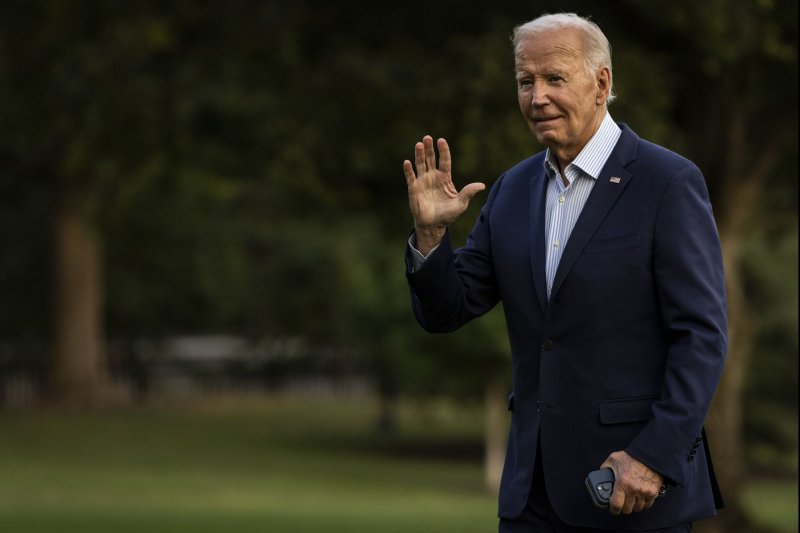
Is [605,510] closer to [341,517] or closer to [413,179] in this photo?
[413,179]

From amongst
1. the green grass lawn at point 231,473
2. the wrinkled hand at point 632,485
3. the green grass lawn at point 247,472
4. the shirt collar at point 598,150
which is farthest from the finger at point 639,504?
the green grass lawn at point 231,473

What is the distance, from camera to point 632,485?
371 centimetres

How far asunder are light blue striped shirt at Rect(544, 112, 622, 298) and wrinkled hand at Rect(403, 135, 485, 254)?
217mm

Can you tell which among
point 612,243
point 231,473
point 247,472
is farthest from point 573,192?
point 247,472

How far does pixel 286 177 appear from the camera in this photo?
43.1ft

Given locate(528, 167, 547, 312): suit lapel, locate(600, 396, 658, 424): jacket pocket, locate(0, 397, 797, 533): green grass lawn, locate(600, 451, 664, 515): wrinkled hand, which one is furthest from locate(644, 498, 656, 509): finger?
locate(0, 397, 797, 533): green grass lawn

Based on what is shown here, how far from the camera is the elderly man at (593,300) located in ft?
12.5

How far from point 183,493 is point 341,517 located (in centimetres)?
585

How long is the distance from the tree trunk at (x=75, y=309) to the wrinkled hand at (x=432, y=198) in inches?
1157

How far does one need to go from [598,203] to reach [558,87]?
0.98ft

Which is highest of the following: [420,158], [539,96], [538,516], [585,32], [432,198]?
[585,32]

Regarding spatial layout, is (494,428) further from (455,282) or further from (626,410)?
(626,410)

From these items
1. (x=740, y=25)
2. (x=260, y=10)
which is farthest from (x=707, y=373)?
(x=260, y=10)

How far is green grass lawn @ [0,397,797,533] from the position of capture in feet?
59.0
